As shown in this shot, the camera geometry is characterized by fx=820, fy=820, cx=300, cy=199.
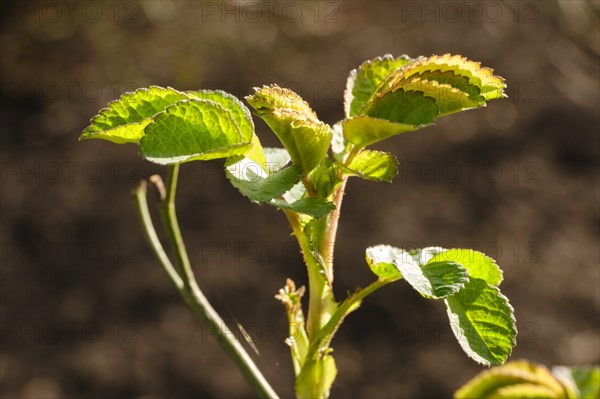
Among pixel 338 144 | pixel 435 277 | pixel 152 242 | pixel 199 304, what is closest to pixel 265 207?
pixel 152 242

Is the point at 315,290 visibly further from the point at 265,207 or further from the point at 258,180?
the point at 265,207

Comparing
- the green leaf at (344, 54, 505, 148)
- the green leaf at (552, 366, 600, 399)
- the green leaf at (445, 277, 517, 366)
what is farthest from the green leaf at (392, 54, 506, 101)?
the green leaf at (552, 366, 600, 399)

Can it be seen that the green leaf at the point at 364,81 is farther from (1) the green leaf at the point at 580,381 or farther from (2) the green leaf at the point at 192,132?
(1) the green leaf at the point at 580,381

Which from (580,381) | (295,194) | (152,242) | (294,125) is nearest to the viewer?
(580,381)

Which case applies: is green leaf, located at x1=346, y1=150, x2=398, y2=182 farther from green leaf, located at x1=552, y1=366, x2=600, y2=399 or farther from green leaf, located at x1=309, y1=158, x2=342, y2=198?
green leaf, located at x1=552, y1=366, x2=600, y2=399

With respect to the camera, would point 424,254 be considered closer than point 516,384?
No

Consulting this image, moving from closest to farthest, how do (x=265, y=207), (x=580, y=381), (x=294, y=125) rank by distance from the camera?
(x=580, y=381) → (x=294, y=125) → (x=265, y=207)

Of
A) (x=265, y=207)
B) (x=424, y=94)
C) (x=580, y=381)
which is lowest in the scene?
(x=265, y=207)

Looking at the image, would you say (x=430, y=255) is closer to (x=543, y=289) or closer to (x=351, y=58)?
(x=543, y=289)
